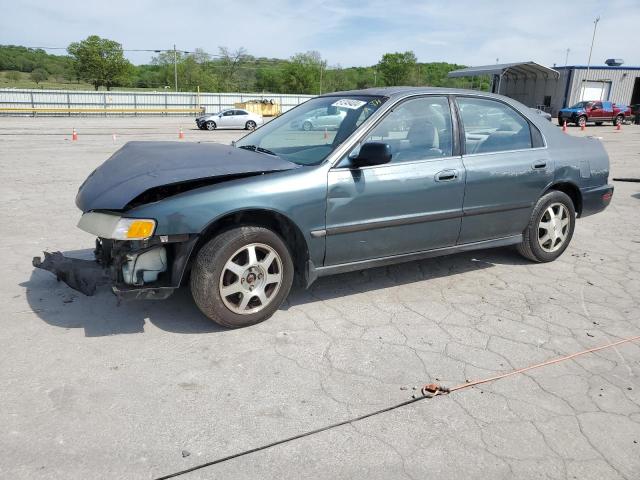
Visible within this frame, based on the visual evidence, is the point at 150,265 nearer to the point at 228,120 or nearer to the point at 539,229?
the point at 539,229

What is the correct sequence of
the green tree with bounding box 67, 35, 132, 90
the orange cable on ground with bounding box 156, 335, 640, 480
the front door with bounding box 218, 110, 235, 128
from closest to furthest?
1. the orange cable on ground with bounding box 156, 335, 640, 480
2. the front door with bounding box 218, 110, 235, 128
3. the green tree with bounding box 67, 35, 132, 90

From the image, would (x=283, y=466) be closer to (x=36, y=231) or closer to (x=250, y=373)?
(x=250, y=373)

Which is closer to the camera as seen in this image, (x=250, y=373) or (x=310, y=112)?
(x=250, y=373)

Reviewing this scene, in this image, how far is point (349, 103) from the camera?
14.1ft

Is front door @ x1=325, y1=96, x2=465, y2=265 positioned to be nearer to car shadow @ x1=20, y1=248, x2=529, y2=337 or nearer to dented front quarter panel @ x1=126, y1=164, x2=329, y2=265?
dented front quarter panel @ x1=126, y1=164, x2=329, y2=265

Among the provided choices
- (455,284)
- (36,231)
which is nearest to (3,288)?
(36,231)

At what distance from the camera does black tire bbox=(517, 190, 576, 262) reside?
4.85 m

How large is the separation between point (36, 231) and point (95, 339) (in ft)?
9.96

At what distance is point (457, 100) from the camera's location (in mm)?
4375

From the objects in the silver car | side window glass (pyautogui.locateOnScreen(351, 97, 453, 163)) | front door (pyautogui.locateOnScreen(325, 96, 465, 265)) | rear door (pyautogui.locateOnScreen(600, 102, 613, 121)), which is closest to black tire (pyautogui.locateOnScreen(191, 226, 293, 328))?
front door (pyautogui.locateOnScreen(325, 96, 465, 265))

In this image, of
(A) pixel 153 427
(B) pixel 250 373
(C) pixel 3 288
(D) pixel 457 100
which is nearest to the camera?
(A) pixel 153 427

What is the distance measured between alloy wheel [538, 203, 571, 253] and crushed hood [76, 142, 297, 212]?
8.90 ft

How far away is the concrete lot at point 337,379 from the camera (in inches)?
92.0

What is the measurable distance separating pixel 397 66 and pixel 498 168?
10538 cm
